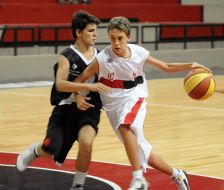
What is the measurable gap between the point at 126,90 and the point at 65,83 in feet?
1.65

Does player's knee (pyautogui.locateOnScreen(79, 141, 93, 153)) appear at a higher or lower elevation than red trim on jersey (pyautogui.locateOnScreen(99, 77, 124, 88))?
lower

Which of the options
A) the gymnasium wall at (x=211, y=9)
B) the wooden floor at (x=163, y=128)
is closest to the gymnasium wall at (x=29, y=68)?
the wooden floor at (x=163, y=128)

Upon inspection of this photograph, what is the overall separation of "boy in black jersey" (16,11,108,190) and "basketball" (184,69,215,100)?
0.85 m

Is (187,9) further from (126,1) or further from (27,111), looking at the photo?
(27,111)

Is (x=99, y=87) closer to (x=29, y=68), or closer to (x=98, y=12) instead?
(x=29, y=68)

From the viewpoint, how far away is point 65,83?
225 inches

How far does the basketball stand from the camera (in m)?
6.13

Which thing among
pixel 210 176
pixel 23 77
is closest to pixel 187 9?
pixel 23 77

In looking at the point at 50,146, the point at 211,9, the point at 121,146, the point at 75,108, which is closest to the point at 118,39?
the point at 75,108

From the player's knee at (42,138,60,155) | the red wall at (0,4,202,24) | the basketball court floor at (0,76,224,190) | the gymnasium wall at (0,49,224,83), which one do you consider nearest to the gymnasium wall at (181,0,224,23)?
the red wall at (0,4,202,24)

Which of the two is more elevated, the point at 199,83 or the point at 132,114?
the point at 199,83

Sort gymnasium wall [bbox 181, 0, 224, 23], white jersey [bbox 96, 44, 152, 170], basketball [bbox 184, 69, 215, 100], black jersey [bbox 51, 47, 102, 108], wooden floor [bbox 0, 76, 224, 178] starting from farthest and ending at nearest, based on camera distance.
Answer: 1. gymnasium wall [bbox 181, 0, 224, 23]
2. wooden floor [bbox 0, 76, 224, 178]
3. basketball [bbox 184, 69, 215, 100]
4. black jersey [bbox 51, 47, 102, 108]
5. white jersey [bbox 96, 44, 152, 170]

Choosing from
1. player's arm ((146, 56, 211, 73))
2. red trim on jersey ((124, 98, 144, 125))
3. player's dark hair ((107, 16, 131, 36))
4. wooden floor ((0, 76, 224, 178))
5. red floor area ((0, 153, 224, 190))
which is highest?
player's dark hair ((107, 16, 131, 36))

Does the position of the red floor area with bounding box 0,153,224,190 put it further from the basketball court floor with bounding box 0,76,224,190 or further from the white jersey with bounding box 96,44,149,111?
the white jersey with bounding box 96,44,149,111
